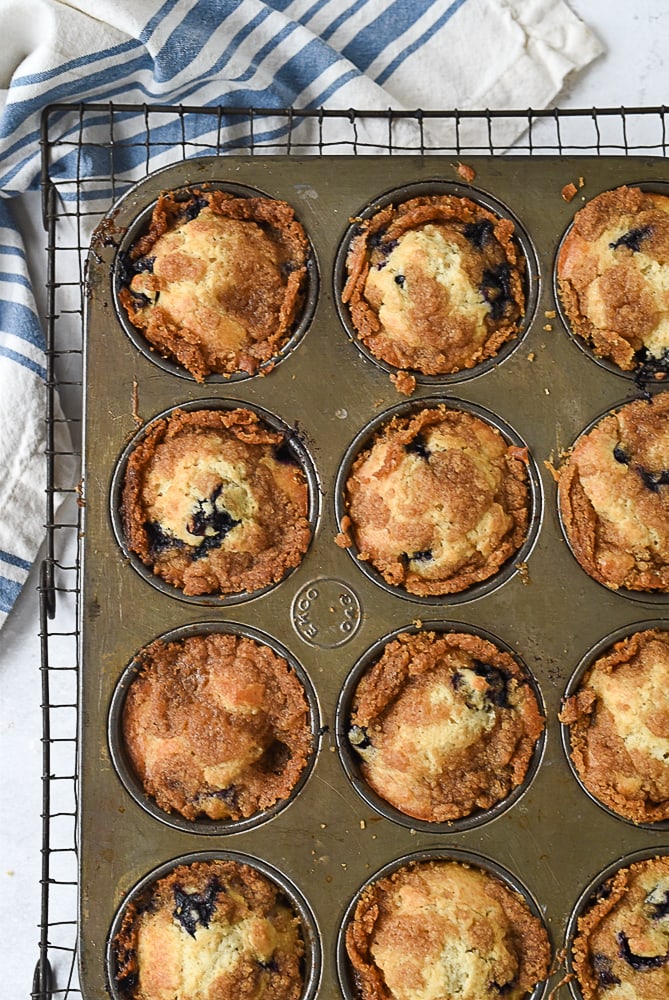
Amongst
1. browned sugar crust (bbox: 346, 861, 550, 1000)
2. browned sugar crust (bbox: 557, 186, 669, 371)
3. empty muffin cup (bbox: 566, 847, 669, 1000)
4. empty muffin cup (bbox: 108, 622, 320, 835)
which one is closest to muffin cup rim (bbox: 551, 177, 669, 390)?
browned sugar crust (bbox: 557, 186, 669, 371)

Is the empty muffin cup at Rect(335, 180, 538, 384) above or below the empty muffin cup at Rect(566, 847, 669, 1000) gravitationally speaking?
above

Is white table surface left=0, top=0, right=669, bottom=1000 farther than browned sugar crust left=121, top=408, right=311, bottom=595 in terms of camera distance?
Yes

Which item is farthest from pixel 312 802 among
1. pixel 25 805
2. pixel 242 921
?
pixel 25 805

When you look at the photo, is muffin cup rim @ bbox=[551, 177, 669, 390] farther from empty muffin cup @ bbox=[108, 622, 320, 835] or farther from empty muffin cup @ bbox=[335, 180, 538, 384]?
empty muffin cup @ bbox=[108, 622, 320, 835]

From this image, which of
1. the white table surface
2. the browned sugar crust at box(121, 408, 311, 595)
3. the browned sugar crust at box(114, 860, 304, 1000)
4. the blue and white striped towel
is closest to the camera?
the browned sugar crust at box(114, 860, 304, 1000)

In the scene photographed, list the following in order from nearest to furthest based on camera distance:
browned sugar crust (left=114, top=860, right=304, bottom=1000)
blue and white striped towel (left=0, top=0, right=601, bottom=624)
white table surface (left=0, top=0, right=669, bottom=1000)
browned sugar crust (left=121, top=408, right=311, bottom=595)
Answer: browned sugar crust (left=114, top=860, right=304, bottom=1000) → browned sugar crust (left=121, top=408, right=311, bottom=595) → blue and white striped towel (left=0, top=0, right=601, bottom=624) → white table surface (left=0, top=0, right=669, bottom=1000)

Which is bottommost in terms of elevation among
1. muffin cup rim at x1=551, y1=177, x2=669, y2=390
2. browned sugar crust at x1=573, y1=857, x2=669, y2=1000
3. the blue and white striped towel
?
browned sugar crust at x1=573, y1=857, x2=669, y2=1000

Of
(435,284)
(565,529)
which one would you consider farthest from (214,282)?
(565,529)

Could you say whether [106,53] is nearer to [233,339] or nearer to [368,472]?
[233,339]
